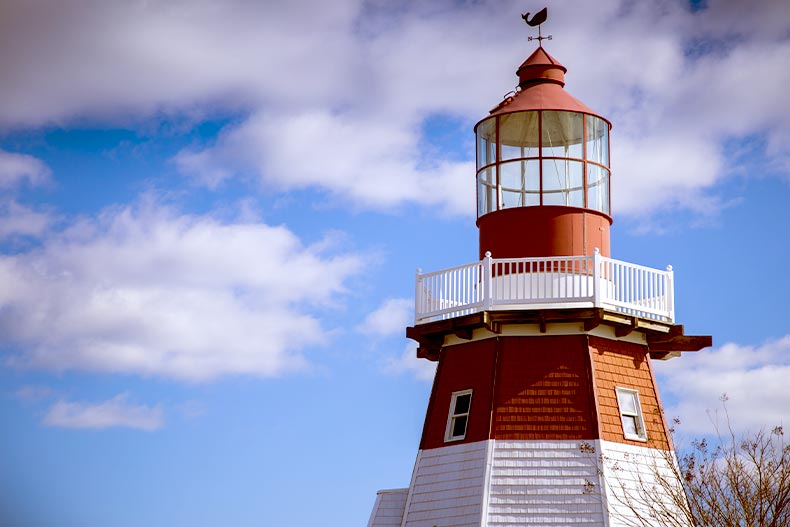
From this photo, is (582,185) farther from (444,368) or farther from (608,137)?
(444,368)

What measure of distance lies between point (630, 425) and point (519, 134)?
652 centimetres

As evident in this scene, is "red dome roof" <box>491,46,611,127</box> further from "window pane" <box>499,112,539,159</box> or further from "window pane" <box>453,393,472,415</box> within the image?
"window pane" <box>453,393,472,415</box>

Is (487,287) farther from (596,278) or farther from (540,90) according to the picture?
(540,90)

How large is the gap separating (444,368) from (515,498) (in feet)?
12.7

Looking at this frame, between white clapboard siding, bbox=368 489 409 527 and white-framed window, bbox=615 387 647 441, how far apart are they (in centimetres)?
470

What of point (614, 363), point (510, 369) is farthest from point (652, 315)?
point (510, 369)

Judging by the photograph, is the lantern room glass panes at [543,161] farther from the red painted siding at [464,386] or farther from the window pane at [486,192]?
the red painted siding at [464,386]

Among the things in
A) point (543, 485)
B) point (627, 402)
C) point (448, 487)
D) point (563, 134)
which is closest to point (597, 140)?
point (563, 134)

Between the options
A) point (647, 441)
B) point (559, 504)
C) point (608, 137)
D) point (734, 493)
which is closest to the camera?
point (734, 493)

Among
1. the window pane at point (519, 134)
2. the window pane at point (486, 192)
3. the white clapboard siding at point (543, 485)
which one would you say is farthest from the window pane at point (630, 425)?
the window pane at point (519, 134)

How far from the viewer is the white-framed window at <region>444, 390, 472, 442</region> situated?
2823cm

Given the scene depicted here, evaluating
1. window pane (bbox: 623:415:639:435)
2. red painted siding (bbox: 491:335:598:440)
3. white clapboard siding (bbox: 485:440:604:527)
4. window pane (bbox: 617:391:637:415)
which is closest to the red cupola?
red painted siding (bbox: 491:335:598:440)

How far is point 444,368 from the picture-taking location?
1158 inches

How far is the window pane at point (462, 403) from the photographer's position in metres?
28.4
